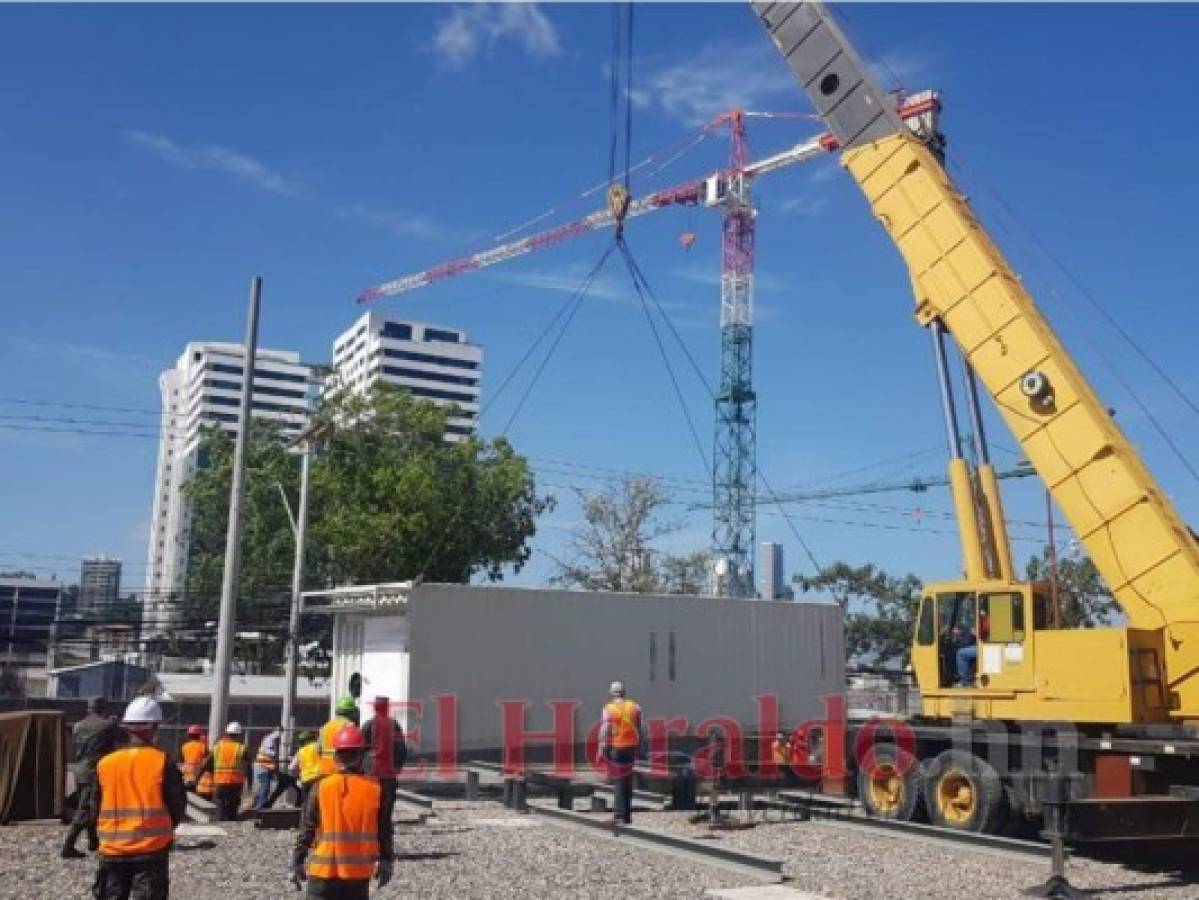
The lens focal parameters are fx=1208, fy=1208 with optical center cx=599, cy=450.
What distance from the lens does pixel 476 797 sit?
19.1 metres

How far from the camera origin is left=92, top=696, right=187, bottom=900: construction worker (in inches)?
292

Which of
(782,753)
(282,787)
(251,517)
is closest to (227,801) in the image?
(282,787)

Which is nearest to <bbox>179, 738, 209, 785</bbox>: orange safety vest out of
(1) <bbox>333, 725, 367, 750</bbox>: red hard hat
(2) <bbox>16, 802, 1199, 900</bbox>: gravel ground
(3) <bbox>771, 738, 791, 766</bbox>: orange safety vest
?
(2) <bbox>16, 802, 1199, 900</bbox>: gravel ground

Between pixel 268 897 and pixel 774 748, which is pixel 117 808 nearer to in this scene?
pixel 268 897

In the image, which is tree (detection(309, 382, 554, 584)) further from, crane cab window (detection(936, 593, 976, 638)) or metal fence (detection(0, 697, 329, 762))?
crane cab window (detection(936, 593, 976, 638))

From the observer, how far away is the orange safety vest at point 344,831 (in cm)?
677

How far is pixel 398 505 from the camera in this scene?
41.5 metres

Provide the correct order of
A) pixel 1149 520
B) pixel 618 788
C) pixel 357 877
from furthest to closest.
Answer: pixel 618 788 < pixel 1149 520 < pixel 357 877

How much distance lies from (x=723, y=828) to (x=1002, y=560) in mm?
5037

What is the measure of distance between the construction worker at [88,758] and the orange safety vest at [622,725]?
19.2 ft

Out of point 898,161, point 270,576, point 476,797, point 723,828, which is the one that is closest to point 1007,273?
point 898,161

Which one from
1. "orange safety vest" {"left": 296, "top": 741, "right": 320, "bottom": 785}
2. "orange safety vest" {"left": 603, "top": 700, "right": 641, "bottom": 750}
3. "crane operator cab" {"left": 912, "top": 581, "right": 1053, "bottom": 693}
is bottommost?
"orange safety vest" {"left": 296, "top": 741, "right": 320, "bottom": 785}

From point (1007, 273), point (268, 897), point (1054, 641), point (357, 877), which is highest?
point (1007, 273)

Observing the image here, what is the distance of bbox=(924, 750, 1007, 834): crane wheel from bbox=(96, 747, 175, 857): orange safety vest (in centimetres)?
1026
